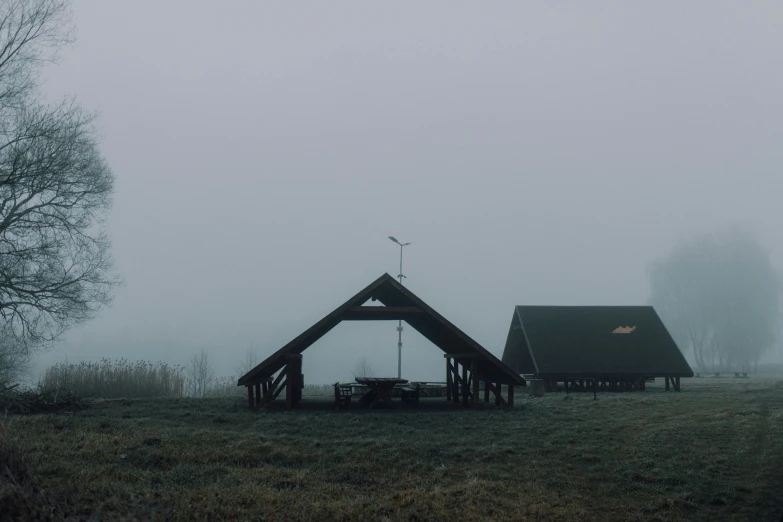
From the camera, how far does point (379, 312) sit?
794 inches

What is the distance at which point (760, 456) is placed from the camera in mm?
12828

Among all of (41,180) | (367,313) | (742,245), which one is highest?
(742,245)

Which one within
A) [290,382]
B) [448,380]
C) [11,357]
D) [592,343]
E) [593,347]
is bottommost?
[448,380]

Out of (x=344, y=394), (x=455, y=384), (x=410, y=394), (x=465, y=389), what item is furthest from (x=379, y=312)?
(x=455, y=384)

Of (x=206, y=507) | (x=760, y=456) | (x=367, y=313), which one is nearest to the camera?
(x=206, y=507)

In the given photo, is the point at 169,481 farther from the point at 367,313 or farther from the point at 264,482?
the point at 367,313

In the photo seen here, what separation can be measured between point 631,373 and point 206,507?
82.8 feet

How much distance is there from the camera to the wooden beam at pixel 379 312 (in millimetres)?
19875

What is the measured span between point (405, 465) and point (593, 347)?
22486 millimetres

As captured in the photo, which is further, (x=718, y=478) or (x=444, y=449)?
(x=444, y=449)

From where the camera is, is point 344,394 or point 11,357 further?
point 11,357

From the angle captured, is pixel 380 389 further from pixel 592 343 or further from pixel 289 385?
pixel 592 343

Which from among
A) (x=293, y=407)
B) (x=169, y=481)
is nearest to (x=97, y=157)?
(x=293, y=407)

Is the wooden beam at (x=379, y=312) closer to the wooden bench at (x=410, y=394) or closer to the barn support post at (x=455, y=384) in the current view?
the wooden bench at (x=410, y=394)
